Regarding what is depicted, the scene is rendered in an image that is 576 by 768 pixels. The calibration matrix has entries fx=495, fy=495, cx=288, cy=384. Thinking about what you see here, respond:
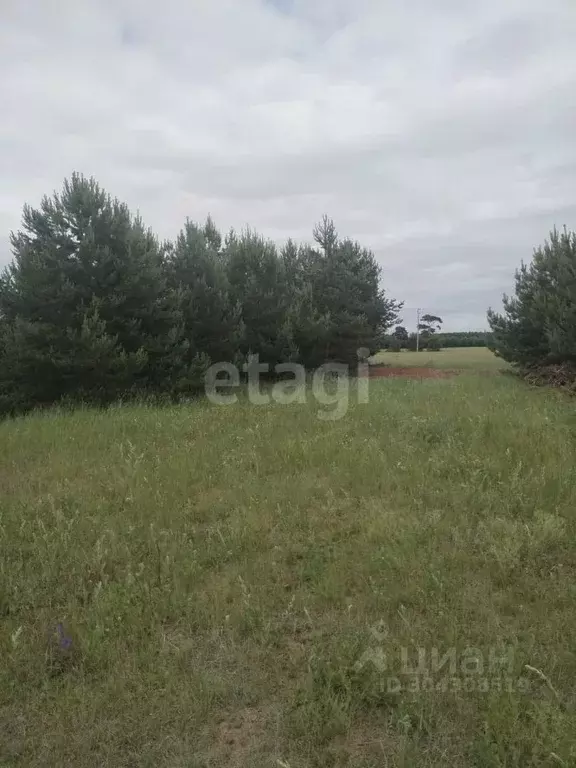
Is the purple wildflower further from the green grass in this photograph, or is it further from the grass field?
the green grass

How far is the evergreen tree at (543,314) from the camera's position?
13.1 metres

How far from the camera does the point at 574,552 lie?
11.2 feet

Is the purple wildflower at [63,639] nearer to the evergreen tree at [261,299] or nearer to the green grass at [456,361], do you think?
the evergreen tree at [261,299]

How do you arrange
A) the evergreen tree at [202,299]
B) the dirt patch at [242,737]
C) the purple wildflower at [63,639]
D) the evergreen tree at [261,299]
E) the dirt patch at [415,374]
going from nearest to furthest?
the dirt patch at [242,737], the purple wildflower at [63,639], the evergreen tree at [202,299], the evergreen tree at [261,299], the dirt patch at [415,374]

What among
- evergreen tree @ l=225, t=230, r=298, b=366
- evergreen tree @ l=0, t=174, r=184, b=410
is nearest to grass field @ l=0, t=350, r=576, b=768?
evergreen tree @ l=0, t=174, r=184, b=410

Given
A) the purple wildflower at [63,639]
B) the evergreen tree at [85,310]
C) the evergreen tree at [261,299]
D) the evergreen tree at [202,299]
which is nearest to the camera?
the purple wildflower at [63,639]

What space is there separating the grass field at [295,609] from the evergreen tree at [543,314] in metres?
8.43

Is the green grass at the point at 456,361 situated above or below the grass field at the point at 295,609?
above

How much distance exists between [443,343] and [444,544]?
157 ft

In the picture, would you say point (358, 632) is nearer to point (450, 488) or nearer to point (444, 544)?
point (444, 544)

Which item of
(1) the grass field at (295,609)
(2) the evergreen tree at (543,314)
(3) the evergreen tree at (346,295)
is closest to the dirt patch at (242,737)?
(1) the grass field at (295,609)

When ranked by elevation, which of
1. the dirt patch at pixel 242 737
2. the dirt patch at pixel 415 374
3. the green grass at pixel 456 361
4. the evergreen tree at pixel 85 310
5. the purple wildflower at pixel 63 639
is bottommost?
the dirt patch at pixel 242 737

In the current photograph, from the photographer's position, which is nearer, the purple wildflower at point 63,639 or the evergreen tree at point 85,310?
the purple wildflower at point 63,639

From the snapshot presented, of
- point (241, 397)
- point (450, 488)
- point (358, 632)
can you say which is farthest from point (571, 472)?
point (241, 397)
